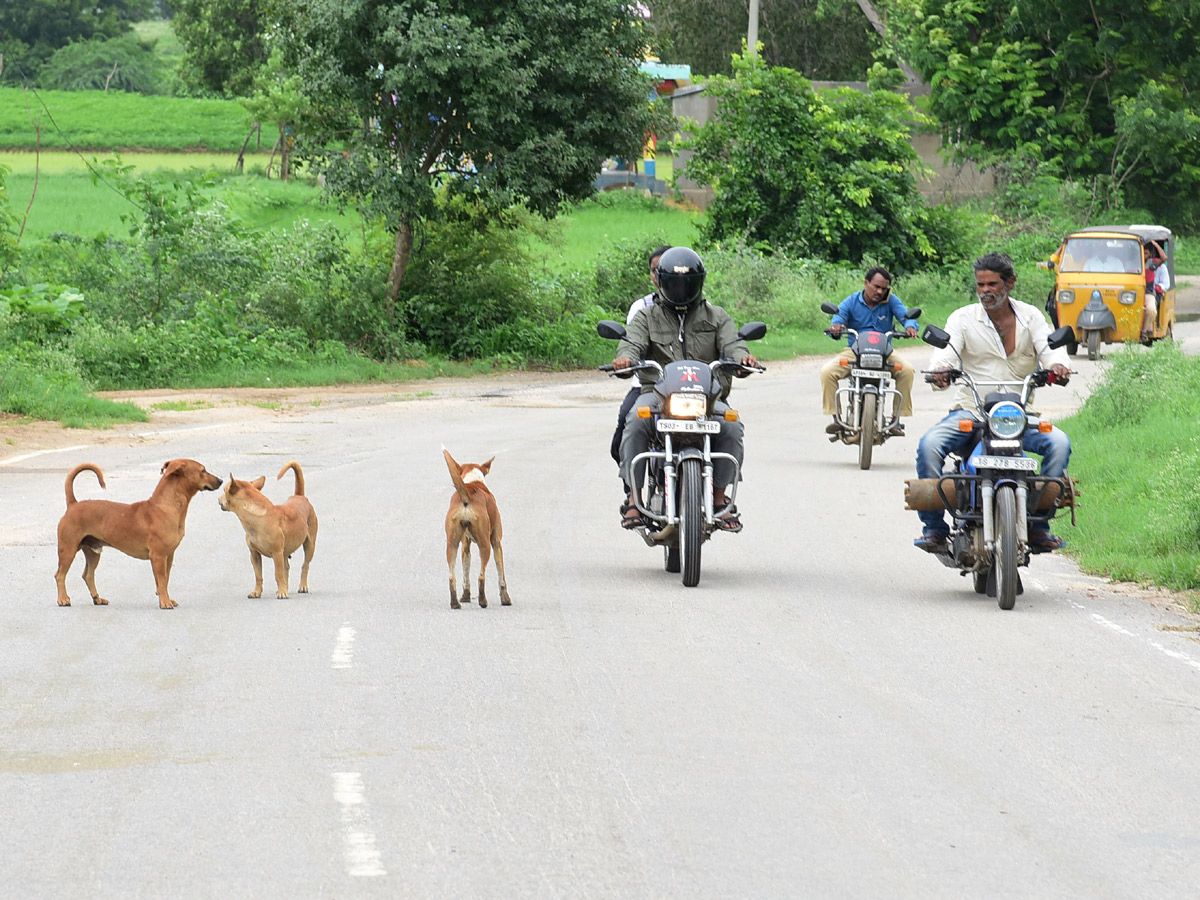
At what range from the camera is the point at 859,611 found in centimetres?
914

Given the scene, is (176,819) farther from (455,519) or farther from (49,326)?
(49,326)

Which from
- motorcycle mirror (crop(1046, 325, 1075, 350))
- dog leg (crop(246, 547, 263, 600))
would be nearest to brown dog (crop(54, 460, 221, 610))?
dog leg (crop(246, 547, 263, 600))

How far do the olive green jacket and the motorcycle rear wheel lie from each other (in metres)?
5.84

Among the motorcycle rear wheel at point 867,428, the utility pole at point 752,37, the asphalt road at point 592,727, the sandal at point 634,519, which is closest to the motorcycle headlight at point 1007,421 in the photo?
the asphalt road at point 592,727

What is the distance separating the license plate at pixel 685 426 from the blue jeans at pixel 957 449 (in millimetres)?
1245

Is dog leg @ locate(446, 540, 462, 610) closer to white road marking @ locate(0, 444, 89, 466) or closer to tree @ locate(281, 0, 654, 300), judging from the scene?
white road marking @ locate(0, 444, 89, 466)

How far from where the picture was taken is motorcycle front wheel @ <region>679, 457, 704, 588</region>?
9.57m

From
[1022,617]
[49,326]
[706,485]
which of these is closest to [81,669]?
[706,485]

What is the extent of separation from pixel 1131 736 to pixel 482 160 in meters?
20.9

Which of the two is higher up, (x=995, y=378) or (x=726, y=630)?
(x=995, y=378)

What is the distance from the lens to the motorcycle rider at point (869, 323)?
650 inches

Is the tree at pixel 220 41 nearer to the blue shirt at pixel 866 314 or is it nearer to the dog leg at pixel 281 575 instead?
the blue shirt at pixel 866 314

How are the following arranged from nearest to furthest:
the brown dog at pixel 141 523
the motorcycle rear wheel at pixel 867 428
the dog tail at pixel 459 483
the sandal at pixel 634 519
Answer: the dog tail at pixel 459 483 → the brown dog at pixel 141 523 → the sandal at pixel 634 519 → the motorcycle rear wheel at pixel 867 428

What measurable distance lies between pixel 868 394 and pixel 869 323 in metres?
0.95
